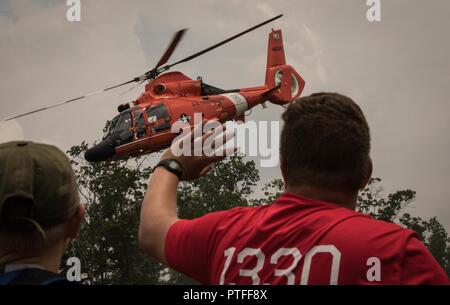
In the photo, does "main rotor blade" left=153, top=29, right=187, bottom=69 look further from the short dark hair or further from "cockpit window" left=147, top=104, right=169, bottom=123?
the short dark hair

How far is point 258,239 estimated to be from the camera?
2.52 meters

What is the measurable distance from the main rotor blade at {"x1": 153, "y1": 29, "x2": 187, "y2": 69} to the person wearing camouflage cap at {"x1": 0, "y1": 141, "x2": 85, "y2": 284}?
17493 mm

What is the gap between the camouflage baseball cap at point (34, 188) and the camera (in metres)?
2.58

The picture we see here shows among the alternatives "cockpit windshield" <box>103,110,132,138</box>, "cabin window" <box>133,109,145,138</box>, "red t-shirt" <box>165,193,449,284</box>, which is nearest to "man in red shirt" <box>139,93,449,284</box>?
"red t-shirt" <box>165,193,449,284</box>

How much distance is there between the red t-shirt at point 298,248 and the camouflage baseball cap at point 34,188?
0.48m

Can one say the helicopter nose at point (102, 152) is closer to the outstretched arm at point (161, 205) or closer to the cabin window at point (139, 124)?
the cabin window at point (139, 124)

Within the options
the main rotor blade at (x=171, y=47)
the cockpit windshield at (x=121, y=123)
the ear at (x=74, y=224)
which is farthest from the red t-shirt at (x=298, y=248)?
the cockpit windshield at (x=121, y=123)

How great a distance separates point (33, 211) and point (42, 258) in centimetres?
21

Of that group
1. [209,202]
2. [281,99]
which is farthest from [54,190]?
[209,202]

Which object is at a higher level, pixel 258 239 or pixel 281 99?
pixel 258 239

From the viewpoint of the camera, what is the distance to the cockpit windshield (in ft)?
70.9

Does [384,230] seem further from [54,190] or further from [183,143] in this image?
[54,190]

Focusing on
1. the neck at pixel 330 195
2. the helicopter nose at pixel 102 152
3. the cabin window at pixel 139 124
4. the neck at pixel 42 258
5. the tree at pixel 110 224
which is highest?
the neck at pixel 330 195
